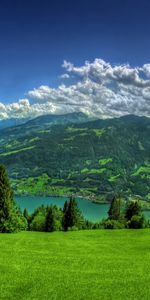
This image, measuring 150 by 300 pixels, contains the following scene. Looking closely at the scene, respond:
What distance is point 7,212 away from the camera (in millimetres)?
61344

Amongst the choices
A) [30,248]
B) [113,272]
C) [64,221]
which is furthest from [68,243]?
[64,221]

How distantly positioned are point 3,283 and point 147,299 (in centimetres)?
1077

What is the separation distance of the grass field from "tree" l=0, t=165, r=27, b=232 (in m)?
11.4

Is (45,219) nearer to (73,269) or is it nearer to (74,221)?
(74,221)

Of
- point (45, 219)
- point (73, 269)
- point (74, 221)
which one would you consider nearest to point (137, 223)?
point (45, 219)

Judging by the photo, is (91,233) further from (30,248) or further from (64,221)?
(64,221)

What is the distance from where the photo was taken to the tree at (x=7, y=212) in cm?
5851

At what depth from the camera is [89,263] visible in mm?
33344

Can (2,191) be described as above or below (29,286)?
above

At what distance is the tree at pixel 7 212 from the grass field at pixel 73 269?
37.4ft

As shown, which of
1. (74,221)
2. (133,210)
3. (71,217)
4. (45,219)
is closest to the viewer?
(45,219)

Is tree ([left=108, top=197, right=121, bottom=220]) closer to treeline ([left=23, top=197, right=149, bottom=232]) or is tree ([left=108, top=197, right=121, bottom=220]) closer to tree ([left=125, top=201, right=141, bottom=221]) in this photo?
treeline ([left=23, top=197, right=149, bottom=232])

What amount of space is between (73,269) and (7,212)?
1280 inches

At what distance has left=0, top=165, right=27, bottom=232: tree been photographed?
192 feet
